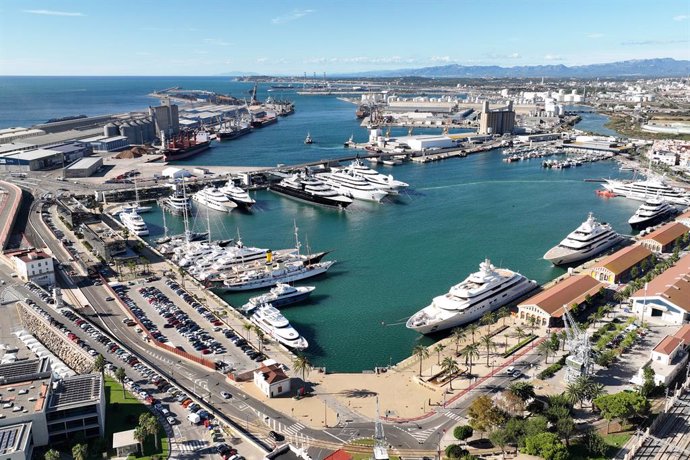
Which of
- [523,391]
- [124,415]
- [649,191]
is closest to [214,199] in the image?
[124,415]

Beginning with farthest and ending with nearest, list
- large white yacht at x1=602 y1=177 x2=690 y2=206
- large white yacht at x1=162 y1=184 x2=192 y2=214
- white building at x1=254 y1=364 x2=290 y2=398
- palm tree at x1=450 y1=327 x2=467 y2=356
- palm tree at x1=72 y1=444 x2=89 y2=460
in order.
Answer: large white yacht at x1=602 y1=177 x2=690 y2=206 → large white yacht at x1=162 y1=184 x2=192 y2=214 → palm tree at x1=450 y1=327 x2=467 y2=356 → white building at x1=254 y1=364 x2=290 y2=398 → palm tree at x1=72 y1=444 x2=89 y2=460

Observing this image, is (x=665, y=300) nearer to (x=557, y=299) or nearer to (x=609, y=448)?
(x=557, y=299)

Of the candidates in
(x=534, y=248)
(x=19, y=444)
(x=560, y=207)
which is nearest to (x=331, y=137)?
(x=560, y=207)

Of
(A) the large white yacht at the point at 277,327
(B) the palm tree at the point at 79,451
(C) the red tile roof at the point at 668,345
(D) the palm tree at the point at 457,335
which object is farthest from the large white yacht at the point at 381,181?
(B) the palm tree at the point at 79,451

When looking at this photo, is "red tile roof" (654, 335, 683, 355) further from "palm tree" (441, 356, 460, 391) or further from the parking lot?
the parking lot

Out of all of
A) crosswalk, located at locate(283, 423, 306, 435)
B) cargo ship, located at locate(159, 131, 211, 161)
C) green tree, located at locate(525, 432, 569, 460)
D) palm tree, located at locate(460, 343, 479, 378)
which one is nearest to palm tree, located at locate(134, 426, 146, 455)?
crosswalk, located at locate(283, 423, 306, 435)

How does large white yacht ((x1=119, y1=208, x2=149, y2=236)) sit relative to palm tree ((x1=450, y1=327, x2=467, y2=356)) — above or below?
above

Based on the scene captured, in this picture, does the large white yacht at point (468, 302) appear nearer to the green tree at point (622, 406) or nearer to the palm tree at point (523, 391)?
the palm tree at point (523, 391)
